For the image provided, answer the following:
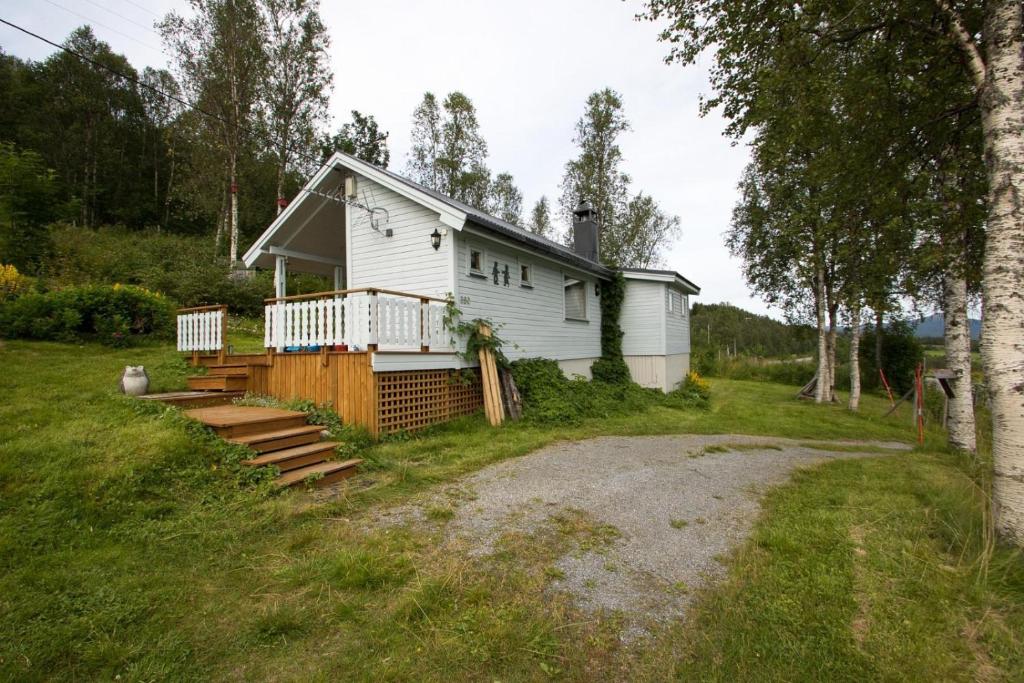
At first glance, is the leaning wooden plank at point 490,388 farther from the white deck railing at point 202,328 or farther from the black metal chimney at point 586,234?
the black metal chimney at point 586,234

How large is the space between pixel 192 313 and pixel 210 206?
1451 centimetres

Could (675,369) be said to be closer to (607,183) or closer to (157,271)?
(607,183)

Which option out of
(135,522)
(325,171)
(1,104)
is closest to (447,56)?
(325,171)

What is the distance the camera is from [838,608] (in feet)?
8.59

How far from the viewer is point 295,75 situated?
18766 mm

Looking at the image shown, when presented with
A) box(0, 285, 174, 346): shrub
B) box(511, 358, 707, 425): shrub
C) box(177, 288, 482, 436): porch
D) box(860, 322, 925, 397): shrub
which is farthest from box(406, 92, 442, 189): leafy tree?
box(860, 322, 925, 397): shrub

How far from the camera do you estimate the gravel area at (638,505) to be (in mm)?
3008

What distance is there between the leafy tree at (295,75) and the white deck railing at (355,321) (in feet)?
45.4

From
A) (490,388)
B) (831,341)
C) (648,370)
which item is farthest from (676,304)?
(490,388)

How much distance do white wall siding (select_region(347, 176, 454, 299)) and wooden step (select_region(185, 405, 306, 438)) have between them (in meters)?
3.61

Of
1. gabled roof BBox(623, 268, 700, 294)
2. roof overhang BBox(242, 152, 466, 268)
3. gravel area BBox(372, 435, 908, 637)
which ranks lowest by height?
gravel area BBox(372, 435, 908, 637)

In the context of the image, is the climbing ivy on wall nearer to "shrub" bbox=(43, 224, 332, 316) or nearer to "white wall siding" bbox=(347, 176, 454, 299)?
"white wall siding" bbox=(347, 176, 454, 299)

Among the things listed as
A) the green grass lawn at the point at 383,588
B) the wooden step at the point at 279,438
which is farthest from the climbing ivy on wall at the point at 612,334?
the wooden step at the point at 279,438

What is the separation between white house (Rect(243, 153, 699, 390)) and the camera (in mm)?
7301
